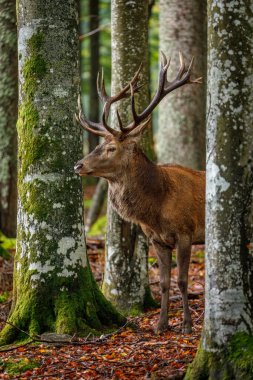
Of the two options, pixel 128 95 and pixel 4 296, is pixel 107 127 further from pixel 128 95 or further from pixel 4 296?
pixel 4 296

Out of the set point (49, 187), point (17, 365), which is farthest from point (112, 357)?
point (49, 187)

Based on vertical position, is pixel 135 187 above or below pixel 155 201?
above

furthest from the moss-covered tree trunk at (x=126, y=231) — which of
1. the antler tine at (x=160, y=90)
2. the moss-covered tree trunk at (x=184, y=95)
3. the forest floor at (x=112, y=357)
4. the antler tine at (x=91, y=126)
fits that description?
the moss-covered tree trunk at (x=184, y=95)

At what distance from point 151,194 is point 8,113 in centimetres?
631

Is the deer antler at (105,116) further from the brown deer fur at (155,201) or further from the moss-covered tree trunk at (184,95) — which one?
the moss-covered tree trunk at (184,95)

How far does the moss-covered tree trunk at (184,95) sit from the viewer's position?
14469mm

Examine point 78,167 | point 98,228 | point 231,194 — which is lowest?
point 98,228

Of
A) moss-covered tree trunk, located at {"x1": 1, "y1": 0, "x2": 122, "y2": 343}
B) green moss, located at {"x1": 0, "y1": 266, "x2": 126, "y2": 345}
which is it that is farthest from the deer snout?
green moss, located at {"x1": 0, "y1": 266, "x2": 126, "y2": 345}

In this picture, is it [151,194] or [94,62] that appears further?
[94,62]

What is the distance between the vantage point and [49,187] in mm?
7445

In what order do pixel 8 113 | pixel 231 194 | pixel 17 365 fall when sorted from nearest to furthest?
pixel 231 194, pixel 17 365, pixel 8 113

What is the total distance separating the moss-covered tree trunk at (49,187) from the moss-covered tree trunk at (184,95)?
713 centimetres

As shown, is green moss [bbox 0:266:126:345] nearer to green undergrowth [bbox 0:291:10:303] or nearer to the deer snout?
the deer snout

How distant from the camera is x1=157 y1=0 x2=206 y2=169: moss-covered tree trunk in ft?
47.5
